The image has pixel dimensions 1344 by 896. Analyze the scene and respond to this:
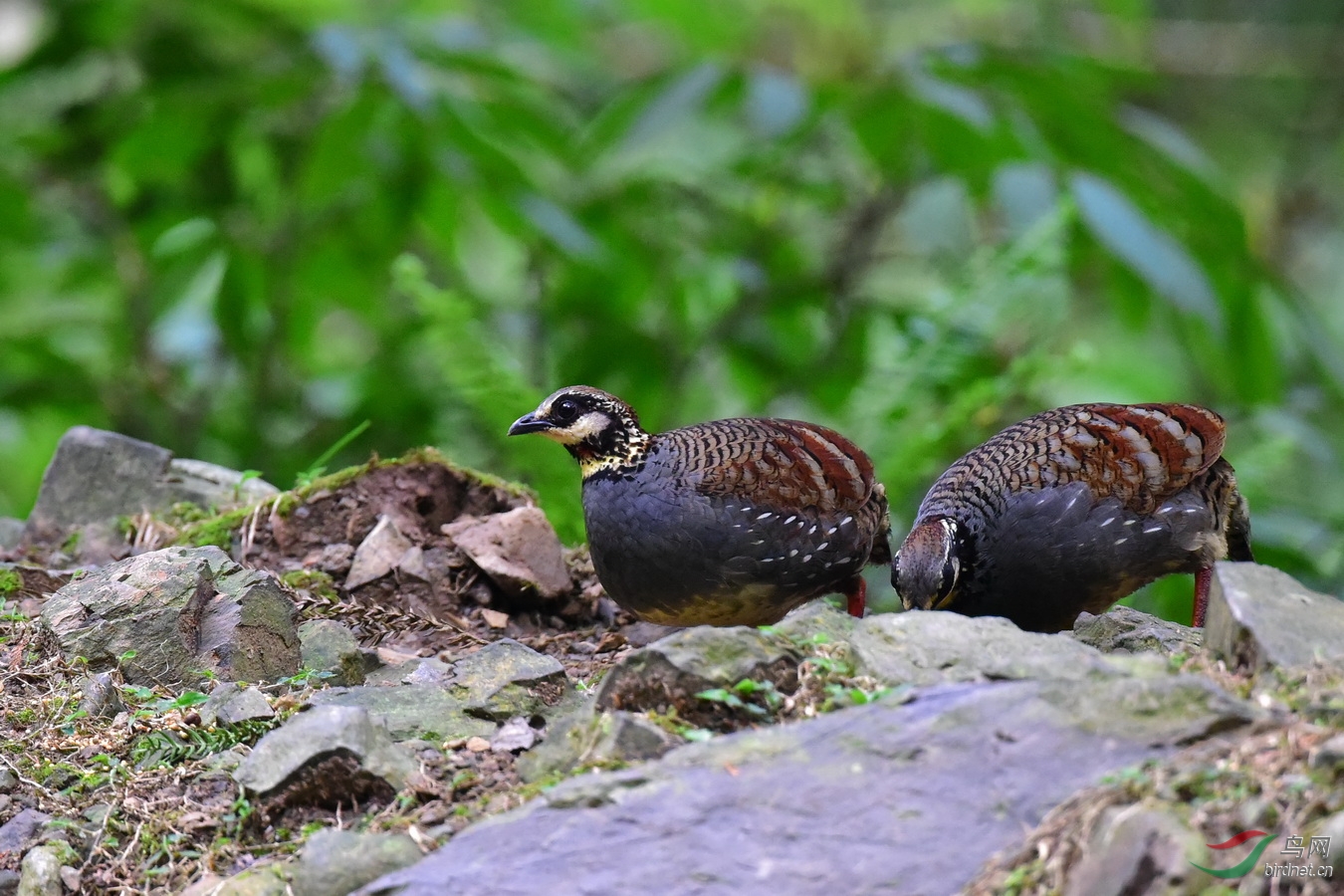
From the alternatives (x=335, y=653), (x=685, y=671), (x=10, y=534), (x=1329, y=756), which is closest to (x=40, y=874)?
(x=335, y=653)

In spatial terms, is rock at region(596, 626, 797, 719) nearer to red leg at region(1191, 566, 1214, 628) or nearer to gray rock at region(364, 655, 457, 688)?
gray rock at region(364, 655, 457, 688)

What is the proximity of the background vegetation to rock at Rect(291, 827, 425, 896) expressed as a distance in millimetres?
3198

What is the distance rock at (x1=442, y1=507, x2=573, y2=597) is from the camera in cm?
475

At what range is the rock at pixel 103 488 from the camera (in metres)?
5.30

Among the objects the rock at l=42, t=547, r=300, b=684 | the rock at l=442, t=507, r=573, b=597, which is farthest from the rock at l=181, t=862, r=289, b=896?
the rock at l=442, t=507, r=573, b=597

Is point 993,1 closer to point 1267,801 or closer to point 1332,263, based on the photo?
point 1332,263

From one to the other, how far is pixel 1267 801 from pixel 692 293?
5.82 meters

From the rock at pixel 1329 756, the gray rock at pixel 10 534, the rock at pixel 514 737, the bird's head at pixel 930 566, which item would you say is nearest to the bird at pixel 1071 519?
the bird's head at pixel 930 566

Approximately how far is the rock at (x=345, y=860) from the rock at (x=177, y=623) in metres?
1.05

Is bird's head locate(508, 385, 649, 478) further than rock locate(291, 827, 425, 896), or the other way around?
bird's head locate(508, 385, 649, 478)

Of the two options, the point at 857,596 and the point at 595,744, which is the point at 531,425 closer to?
the point at 857,596

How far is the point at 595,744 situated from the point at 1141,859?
1242 millimetres

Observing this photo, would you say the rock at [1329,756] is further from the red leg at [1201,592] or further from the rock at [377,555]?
the rock at [377,555]

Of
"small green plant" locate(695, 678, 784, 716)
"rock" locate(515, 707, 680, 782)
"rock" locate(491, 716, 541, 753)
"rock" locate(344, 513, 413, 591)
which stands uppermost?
"small green plant" locate(695, 678, 784, 716)
